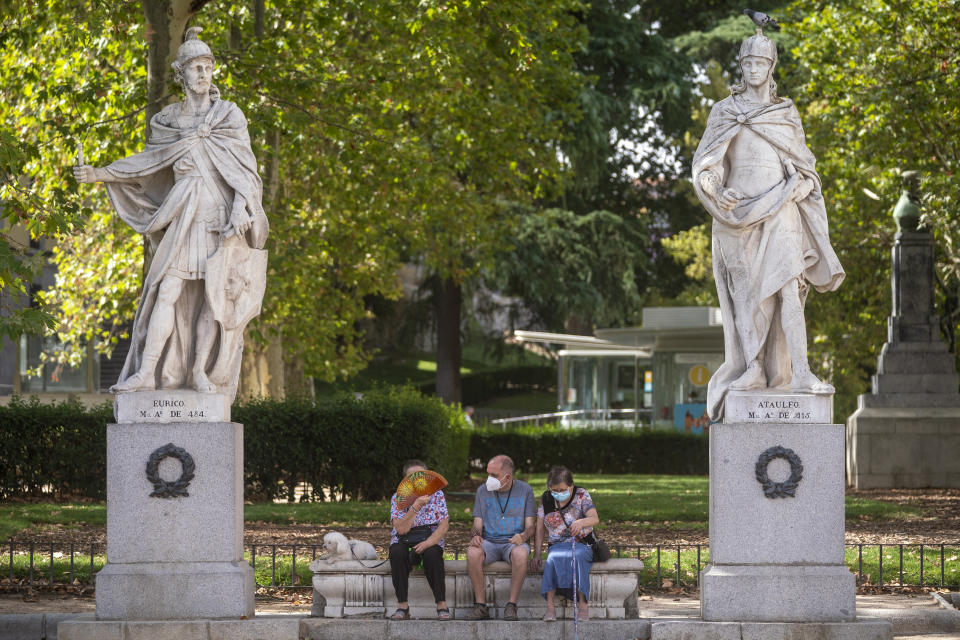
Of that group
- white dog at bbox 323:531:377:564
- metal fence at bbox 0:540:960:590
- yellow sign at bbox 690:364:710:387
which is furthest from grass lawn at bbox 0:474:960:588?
yellow sign at bbox 690:364:710:387

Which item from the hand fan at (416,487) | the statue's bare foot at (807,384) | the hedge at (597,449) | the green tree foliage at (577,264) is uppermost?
the green tree foliage at (577,264)

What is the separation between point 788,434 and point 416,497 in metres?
2.72

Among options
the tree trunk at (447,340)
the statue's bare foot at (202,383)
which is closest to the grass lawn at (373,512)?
the statue's bare foot at (202,383)

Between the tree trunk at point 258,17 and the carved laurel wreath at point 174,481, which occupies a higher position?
the tree trunk at point 258,17

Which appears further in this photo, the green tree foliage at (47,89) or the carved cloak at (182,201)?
the green tree foliage at (47,89)

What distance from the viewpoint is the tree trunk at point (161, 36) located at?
17.4 metres

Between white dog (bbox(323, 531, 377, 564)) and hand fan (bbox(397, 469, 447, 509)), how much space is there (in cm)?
44

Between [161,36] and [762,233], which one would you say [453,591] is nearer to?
[762,233]

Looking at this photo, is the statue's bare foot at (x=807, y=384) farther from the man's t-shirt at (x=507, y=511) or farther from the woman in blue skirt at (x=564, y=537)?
the man's t-shirt at (x=507, y=511)

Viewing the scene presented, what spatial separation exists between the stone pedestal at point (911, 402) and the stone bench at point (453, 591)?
570 inches

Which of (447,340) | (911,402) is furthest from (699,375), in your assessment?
(911,402)

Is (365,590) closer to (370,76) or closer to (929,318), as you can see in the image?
(370,76)

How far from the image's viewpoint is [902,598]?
11719 mm

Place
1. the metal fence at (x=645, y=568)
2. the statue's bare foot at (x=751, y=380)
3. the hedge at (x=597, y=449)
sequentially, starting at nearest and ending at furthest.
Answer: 1. the statue's bare foot at (x=751, y=380)
2. the metal fence at (x=645, y=568)
3. the hedge at (x=597, y=449)
